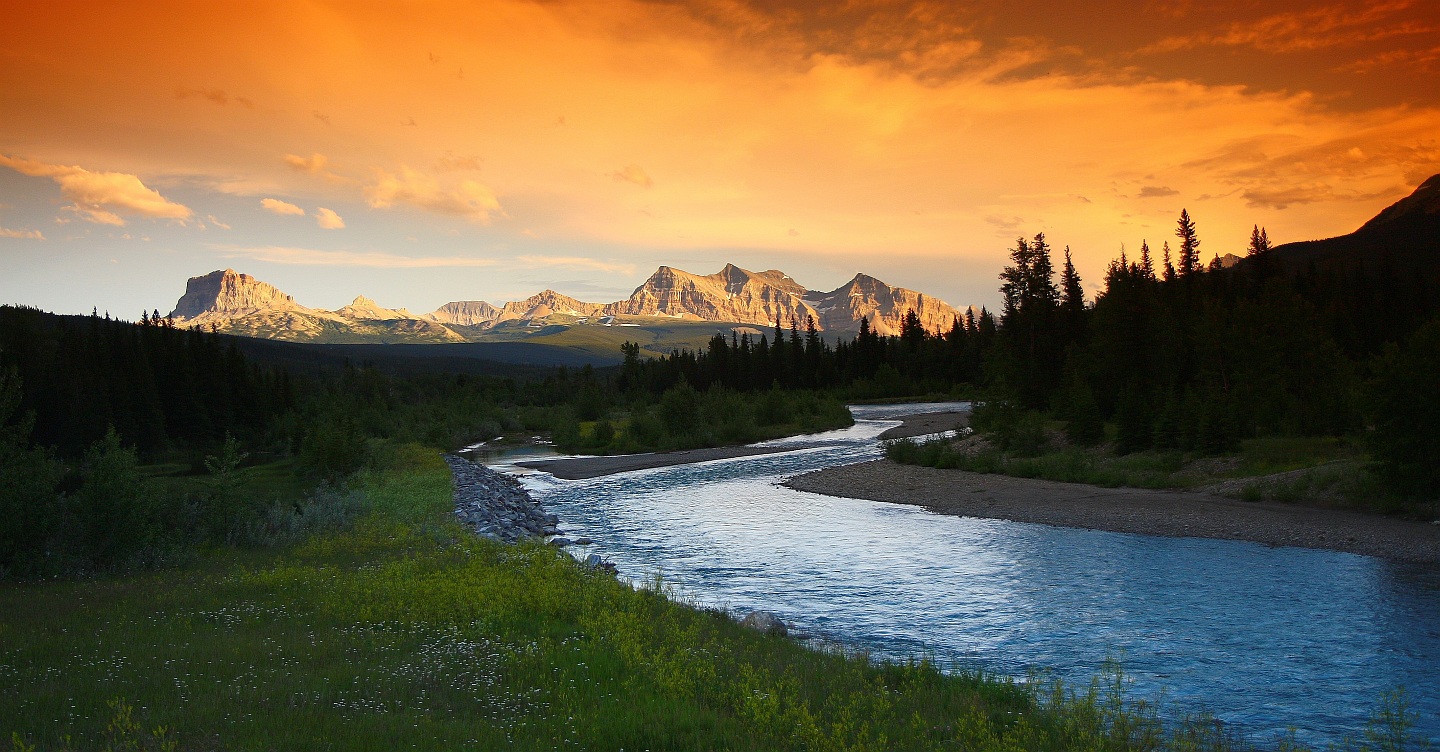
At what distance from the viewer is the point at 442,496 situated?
3597 cm

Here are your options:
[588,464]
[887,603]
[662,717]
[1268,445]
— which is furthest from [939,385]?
[662,717]

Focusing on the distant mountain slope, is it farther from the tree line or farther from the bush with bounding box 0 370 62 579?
the bush with bounding box 0 370 62 579

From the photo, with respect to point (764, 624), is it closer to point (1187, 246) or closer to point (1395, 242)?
point (1187, 246)

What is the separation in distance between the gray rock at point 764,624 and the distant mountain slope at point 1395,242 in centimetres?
15842

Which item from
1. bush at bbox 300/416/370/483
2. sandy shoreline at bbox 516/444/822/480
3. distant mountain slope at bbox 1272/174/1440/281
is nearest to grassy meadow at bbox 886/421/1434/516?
sandy shoreline at bbox 516/444/822/480

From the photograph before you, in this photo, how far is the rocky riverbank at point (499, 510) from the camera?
94.7 ft

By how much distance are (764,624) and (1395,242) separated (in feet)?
681

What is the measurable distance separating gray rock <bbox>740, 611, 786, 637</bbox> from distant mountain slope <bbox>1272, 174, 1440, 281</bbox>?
158 meters

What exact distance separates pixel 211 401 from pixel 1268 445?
307ft

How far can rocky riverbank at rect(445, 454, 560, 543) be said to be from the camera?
28.9 m

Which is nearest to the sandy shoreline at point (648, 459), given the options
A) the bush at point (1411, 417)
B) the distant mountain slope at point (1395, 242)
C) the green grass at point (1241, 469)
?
the green grass at point (1241, 469)

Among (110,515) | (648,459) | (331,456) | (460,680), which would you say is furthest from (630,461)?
(460,680)

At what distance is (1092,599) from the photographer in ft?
59.0

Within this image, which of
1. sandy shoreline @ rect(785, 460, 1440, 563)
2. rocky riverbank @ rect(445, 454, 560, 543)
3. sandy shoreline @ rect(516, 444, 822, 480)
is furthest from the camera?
sandy shoreline @ rect(516, 444, 822, 480)
